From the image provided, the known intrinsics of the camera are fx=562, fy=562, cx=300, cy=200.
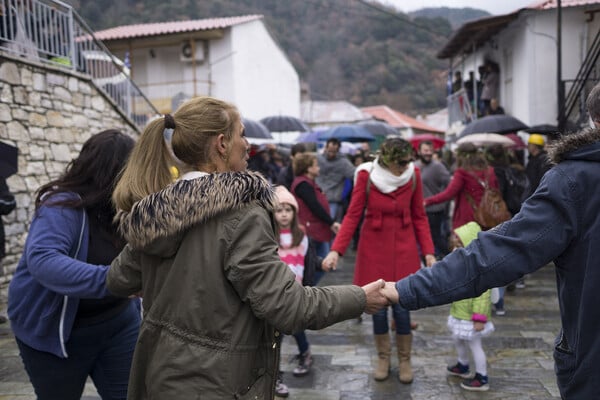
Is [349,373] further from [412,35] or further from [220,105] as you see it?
[412,35]

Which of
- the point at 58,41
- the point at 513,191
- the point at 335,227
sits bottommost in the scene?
the point at 335,227

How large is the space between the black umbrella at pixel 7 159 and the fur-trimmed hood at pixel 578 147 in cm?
436

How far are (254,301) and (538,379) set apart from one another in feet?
11.7

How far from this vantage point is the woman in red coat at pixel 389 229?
4414mm

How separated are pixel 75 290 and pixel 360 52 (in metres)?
63.8

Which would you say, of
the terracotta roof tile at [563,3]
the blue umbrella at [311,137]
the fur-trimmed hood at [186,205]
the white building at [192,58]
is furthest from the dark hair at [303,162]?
the white building at [192,58]

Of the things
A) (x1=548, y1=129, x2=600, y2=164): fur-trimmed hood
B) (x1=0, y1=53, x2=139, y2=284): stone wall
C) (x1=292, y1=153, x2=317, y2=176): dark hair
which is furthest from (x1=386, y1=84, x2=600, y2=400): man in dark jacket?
(x1=0, y1=53, x2=139, y2=284): stone wall

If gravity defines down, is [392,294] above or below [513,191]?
above

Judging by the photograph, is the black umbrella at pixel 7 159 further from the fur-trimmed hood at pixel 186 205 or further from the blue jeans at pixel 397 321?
the fur-trimmed hood at pixel 186 205

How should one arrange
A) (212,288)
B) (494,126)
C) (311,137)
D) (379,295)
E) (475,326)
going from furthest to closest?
(311,137), (494,126), (475,326), (379,295), (212,288)

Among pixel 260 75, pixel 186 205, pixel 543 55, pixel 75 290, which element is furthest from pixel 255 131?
pixel 260 75

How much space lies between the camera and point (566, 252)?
1.90m

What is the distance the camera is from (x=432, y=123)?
164 ft

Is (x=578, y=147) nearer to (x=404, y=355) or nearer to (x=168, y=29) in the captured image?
(x=404, y=355)
